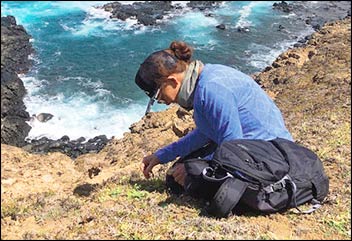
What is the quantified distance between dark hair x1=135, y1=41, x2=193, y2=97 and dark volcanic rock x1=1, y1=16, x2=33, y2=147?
1923 cm

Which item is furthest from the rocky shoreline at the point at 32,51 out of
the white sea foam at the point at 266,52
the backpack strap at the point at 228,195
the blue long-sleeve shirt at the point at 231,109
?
the backpack strap at the point at 228,195

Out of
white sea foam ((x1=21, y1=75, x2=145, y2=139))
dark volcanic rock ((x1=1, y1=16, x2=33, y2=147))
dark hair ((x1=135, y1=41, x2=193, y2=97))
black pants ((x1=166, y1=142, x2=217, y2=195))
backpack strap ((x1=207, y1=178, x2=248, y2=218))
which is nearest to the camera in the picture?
backpack strap ((x1=207, y1=178, x2=248, y2=218))

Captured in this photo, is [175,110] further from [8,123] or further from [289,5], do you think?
[289,5]

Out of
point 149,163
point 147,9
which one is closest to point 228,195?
point 149,163

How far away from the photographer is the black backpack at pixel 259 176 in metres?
3.88

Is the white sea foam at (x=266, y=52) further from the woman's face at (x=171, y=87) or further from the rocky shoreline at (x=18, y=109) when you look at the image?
the woman's face at (x=171, y=87)

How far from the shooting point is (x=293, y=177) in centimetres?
399

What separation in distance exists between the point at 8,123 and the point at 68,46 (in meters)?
11.2

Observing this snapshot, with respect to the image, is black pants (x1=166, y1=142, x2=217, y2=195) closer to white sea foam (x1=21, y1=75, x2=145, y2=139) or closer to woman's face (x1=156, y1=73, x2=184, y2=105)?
woman's face (x1=156, y1=73, x2=184, y2=105)

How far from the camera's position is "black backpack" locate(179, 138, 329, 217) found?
3875 mm

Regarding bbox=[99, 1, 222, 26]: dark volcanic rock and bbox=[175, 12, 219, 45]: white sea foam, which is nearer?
bbox=[175, 12, 219, 45]: white sea foam

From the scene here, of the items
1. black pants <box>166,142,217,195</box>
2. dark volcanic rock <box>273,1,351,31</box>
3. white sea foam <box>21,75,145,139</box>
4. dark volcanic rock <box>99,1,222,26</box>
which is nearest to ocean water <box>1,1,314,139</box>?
white sea foam <box>21,75,145,139</box>

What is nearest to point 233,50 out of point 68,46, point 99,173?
point 68,46

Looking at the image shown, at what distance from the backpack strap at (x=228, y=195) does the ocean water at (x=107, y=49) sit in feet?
62.6
